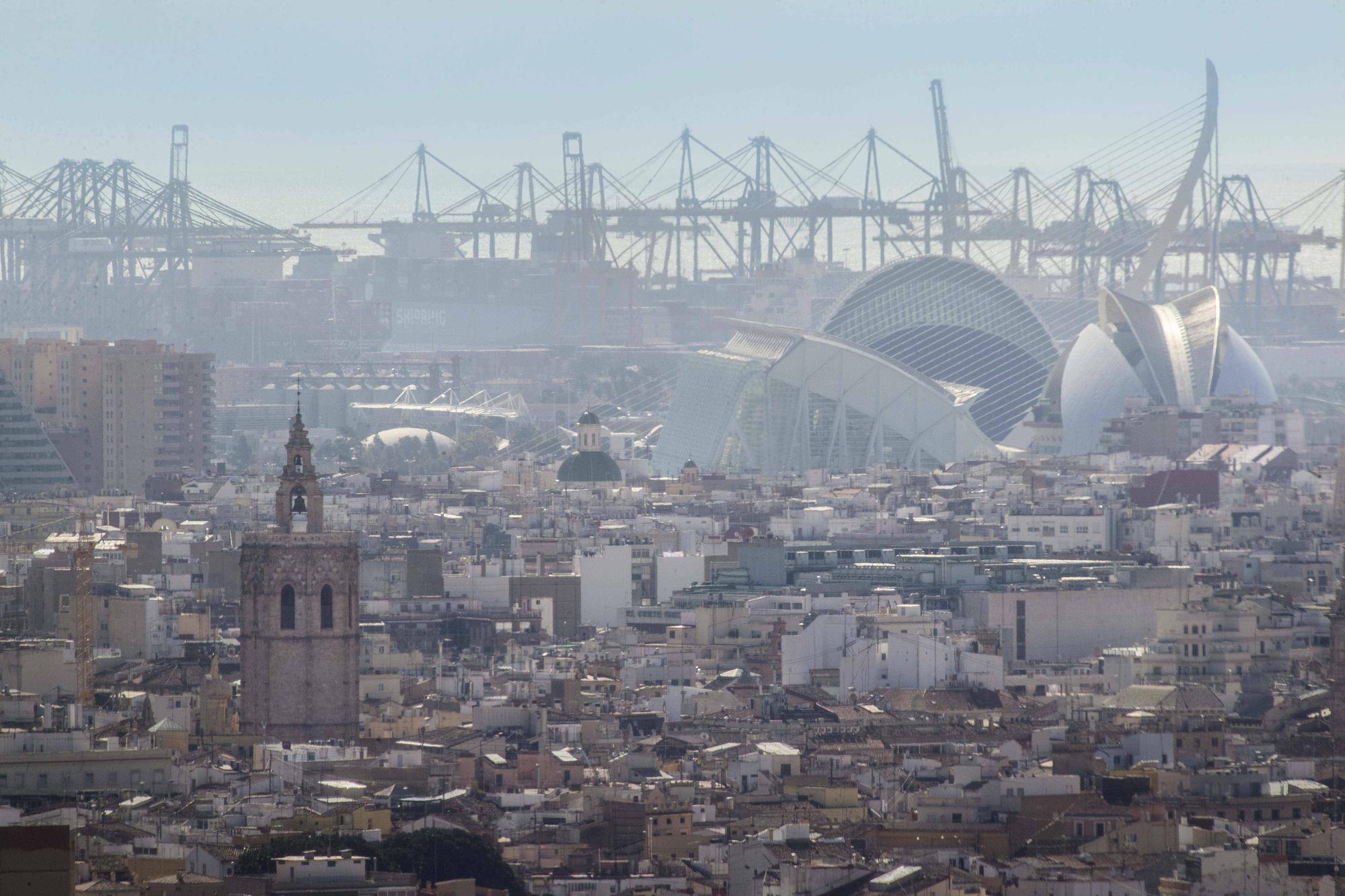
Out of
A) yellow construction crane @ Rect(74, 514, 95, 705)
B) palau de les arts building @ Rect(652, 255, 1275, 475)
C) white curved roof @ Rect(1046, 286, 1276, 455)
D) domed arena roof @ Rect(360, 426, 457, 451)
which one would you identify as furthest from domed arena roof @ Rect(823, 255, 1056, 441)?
yellow construction crane @ Rect(74, 514, 95, 705)

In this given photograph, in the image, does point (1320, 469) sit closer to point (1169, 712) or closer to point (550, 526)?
point (550, 526)

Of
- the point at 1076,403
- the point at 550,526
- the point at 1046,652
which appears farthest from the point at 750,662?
the point at 1076,403

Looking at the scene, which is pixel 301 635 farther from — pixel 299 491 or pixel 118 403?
pixel 118 403

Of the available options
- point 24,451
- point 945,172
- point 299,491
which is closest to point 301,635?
point 299,491

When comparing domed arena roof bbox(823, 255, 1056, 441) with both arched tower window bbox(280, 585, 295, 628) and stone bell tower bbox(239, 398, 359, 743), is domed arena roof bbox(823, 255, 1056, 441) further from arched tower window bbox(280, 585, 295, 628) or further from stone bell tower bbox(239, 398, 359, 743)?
arched tower window bbox(280, 585, 295, 628)

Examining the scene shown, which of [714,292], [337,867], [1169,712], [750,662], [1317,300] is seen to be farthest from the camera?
[714,292]

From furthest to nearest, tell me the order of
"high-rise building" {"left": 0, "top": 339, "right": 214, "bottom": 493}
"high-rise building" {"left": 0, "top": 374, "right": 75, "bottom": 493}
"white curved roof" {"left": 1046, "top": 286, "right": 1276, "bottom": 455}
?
"high-rise building" {"left": 0, "top": 339, "right": 214, "bottom": 493} → "white curved roof" {"left": 1046, "top": 286, "right": 1276, "bottom": 455} → "high-rise building" {"left": 0, "top": 374, "right": 75, "bottom": 493}

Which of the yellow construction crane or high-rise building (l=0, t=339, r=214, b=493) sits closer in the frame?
the yellow construction crane
